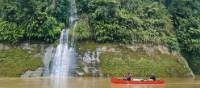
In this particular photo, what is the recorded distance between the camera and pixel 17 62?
128ft

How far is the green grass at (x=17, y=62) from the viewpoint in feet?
126

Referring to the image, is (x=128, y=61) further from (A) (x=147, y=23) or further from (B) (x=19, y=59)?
(B) (x=19, y=59)

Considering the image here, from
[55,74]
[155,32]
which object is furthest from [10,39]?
[155,32]

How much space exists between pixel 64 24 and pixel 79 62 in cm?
458

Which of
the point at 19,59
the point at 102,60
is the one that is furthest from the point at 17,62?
the point at 102,60

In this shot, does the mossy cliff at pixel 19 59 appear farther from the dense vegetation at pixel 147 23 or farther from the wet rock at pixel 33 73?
the dense vegetation at pixel 147 23

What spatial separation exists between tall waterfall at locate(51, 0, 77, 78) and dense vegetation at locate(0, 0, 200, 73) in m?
0.75

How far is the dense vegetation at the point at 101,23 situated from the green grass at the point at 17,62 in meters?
1.43

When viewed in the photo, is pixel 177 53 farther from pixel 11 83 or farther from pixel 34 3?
pixel 11 83

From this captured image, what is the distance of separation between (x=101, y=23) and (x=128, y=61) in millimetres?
4190

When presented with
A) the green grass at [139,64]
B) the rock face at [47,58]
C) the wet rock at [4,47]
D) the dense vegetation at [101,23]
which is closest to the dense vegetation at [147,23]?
the dense vegetation at [101,23]

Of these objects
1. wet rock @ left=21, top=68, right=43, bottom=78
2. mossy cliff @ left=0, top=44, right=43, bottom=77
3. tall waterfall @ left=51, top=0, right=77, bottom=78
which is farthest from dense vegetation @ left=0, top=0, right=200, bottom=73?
wet rock @ left=21, top=68, right=43, bottom=78

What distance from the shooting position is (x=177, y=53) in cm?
4209

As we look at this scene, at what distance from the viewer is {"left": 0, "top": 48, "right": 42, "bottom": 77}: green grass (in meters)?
38.3
